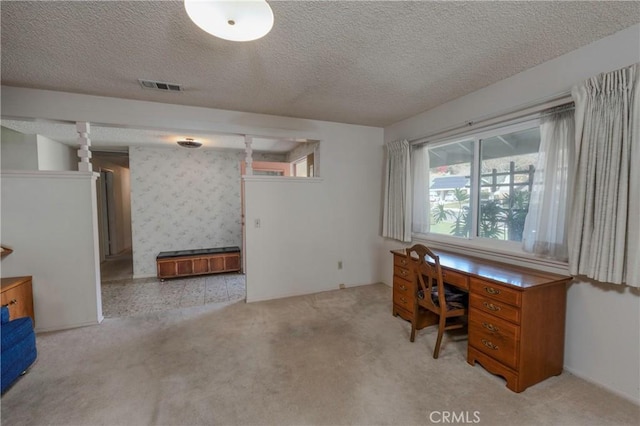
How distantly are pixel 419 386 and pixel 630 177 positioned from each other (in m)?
1.92

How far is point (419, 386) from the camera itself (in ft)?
6.38

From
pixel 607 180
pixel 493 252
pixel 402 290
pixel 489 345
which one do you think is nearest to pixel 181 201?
pixel 402 290

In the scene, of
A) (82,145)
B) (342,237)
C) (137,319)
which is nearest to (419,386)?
(342,237)

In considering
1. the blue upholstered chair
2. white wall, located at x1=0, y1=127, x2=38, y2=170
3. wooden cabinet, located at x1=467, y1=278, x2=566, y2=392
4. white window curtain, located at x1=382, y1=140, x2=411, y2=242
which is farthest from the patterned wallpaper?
wooden cabinet, located at x1=467, y1=278, x2=566, y2=392

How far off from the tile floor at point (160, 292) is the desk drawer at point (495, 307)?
2795 millimetres

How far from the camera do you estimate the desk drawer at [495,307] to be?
6.16ft

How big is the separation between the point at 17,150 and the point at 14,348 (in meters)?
3.36

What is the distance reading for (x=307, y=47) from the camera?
1960 mm

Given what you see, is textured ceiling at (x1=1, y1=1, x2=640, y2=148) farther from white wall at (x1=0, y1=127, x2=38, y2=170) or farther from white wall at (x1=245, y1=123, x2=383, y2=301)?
white wall at (x1=0, y1=127, x2=38, y2=170)

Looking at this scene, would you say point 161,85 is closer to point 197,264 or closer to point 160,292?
point 160,292

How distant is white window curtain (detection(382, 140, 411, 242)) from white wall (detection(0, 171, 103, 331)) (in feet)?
11.5

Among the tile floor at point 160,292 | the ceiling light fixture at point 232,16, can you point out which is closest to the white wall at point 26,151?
the tile floor at point 160,292

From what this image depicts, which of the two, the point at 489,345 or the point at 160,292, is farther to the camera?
the point at 160,292

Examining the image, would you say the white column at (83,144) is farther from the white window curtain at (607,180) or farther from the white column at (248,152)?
the white window curtain at (607,180)
